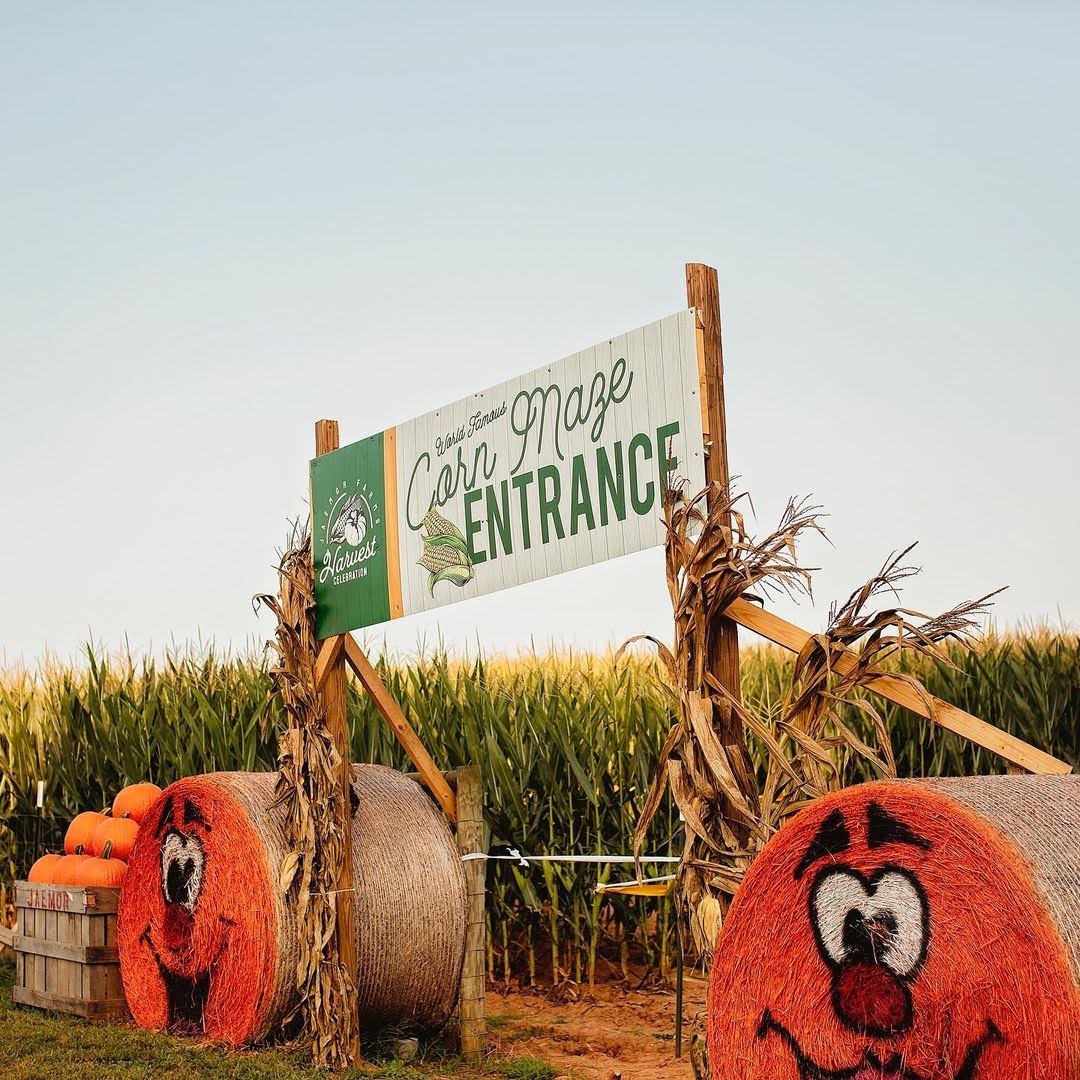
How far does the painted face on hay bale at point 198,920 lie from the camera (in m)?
6.83

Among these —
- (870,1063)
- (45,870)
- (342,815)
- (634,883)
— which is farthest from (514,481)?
(45,870)

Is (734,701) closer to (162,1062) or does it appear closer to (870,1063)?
(870,1063)

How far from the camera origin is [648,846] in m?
10.0

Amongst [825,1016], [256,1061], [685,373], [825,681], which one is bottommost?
[256,1061]

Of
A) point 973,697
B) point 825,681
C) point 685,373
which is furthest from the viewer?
point 973,697

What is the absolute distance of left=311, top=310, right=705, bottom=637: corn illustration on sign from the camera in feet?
18.6

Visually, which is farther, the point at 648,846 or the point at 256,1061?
the point at 648,846

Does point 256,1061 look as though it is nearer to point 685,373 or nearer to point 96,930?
point 96,930

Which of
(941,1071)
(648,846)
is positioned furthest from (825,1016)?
(648,846)

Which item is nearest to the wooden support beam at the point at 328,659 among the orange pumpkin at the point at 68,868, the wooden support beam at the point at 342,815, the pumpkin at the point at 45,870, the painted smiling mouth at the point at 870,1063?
the wooden support beam at the point at 342,815

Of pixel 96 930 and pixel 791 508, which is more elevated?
pixel 791 508

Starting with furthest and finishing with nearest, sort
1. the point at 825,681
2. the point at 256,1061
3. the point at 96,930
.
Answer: the point at 96,930 < the point at 256,1061 < the point at 825,681

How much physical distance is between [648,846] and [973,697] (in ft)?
10.7

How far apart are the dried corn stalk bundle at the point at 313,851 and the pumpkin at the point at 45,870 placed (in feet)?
7.30
